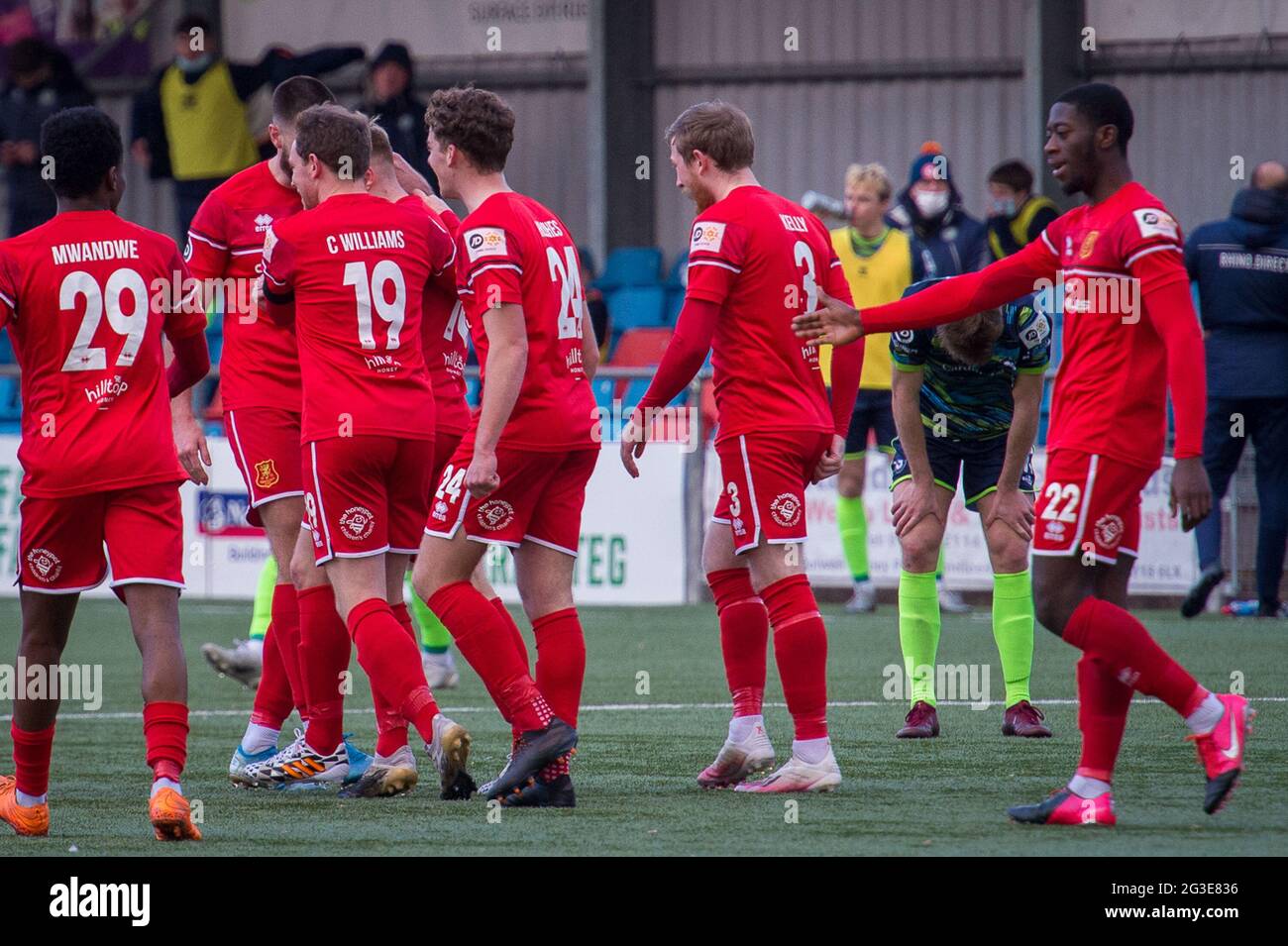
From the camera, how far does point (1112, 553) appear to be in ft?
17.6

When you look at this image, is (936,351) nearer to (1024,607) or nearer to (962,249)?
(1024,607)

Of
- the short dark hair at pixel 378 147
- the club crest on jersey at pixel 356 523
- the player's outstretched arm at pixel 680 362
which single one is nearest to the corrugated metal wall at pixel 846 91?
the short dark hair at pixel 378 147

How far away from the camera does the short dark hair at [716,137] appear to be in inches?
244

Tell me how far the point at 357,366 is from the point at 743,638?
1.53 m

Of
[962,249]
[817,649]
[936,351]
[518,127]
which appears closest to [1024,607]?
[936,351]

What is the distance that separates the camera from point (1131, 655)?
5227 mm

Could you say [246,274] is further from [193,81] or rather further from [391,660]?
[193,81]

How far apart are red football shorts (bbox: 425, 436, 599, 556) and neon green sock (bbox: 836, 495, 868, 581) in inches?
251

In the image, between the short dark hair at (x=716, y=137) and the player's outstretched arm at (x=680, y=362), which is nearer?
the player's outstretched arm at (x=680, y=362)

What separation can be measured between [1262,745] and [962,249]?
7662 millimetres

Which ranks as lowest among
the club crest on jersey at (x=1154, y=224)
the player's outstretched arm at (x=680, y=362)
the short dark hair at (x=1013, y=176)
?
the player's outstretched arm at (x=680, y=362)

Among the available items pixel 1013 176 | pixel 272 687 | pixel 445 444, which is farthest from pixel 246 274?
pixel 1013 176

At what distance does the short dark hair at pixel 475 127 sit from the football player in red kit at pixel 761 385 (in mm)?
610

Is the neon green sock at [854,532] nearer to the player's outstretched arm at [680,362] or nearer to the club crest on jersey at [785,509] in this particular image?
the club crest on jersey at [785,509]
